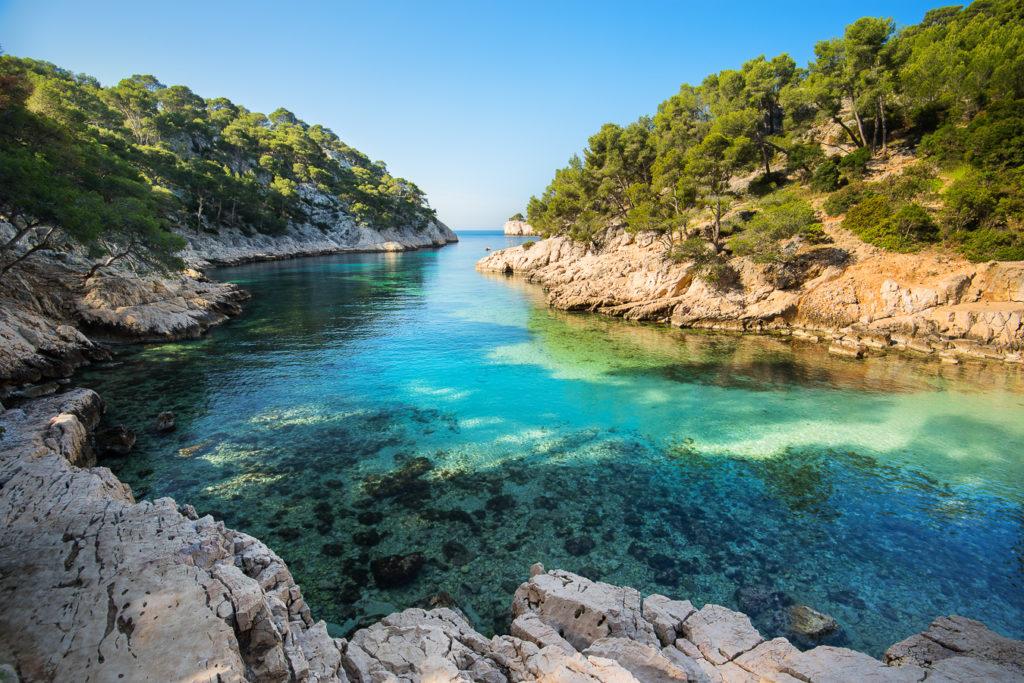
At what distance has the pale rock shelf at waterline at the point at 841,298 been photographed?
20125 millimetres

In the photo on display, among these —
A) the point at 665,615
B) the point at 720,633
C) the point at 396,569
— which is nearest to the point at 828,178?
the point at 720,633

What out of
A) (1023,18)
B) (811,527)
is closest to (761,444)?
(811,527)

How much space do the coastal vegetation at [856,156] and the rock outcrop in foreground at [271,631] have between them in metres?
27.1

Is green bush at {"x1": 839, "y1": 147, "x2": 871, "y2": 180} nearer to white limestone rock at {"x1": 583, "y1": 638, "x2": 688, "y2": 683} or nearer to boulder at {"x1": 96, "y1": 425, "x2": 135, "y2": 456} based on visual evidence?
white limestone rock at {"x1": 583, "y1": 638, "x2": 688, "y2": 683}

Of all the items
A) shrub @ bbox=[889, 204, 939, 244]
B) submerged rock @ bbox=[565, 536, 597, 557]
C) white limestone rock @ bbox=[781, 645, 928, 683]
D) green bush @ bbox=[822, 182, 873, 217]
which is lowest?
submerged rock @ bbox=[565, 536, 597, 557]

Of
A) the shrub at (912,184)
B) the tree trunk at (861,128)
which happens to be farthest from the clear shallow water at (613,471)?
the tree trunk at (861,128)

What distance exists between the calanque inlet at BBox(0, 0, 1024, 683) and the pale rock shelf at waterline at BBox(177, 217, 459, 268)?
21.1 metres

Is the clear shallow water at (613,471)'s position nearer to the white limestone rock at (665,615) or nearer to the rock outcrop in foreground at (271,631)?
the white limestone rock at (665,615)

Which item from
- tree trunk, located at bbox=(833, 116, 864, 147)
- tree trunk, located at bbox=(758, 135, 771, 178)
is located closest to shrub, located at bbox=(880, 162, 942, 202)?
tree trunk, located at bbox=(833, 116, 864, 147)

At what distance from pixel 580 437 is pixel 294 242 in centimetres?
7910

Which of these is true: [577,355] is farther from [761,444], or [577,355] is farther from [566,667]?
[566,667]

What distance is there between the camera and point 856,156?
33.8 m

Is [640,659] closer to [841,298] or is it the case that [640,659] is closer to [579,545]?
[579,545]

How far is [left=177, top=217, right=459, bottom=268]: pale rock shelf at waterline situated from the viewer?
182 feet
